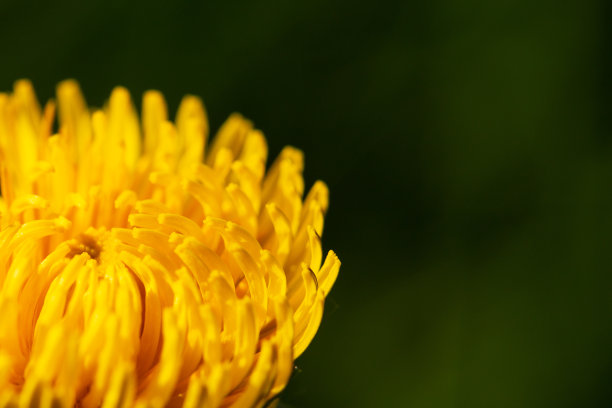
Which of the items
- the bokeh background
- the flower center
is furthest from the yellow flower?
the bokeh background

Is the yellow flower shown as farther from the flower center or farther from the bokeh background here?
the bokeh background

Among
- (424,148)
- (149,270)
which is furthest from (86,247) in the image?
(424,148)

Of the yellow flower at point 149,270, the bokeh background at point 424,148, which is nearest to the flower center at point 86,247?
the yellow flower at point 149,270

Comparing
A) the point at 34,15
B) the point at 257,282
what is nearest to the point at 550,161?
the point at 257,282

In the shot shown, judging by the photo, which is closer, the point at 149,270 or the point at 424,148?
the point at 149,270

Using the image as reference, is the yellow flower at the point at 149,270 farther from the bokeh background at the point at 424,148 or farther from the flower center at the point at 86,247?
the bokeh background at the point at 424,148

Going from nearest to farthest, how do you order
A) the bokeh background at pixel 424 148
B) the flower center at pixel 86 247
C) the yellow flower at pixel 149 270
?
the yellow flower at pixel 149 270 < the flower center at pixel 86 247 < the bokeh background at pixel 424 148

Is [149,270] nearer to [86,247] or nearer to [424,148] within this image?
[86,247]
